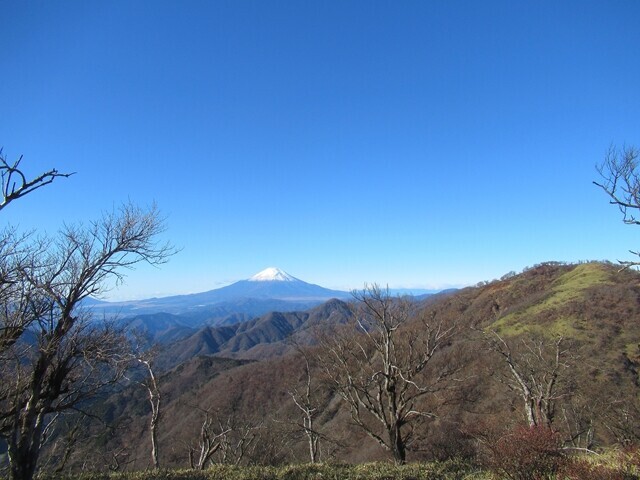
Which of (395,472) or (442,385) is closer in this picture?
(395,472)

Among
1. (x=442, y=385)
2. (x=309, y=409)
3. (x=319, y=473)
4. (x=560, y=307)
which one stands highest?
(x=319, y=473)

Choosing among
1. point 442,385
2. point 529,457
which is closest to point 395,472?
point 529,457

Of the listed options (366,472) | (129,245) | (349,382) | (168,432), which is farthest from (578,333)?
(168,432)

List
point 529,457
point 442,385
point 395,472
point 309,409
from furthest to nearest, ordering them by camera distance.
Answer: point 442,385 → point 309,409 → point 395,472 → point 529,457

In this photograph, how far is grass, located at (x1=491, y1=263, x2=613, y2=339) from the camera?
5070 centimetres

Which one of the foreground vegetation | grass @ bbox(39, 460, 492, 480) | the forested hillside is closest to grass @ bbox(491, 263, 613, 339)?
the forested hillside

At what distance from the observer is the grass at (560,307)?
50700mm

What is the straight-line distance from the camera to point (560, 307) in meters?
57.0

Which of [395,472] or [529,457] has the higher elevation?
[529,457]

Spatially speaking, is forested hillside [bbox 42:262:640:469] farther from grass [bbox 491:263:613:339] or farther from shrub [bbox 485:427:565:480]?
shrub [bbox 485:427:565:480]

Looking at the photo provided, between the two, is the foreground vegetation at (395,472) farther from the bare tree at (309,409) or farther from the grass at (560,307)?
the grass at (560,307)

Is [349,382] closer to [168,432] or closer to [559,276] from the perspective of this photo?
[559,276]

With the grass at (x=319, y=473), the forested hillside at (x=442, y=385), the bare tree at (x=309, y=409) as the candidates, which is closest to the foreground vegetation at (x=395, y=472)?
the grass at (x=319, y=473)

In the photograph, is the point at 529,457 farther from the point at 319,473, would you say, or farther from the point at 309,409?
the point at 309,409
